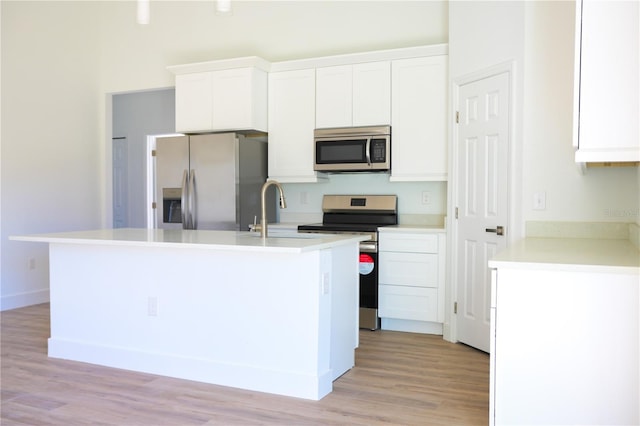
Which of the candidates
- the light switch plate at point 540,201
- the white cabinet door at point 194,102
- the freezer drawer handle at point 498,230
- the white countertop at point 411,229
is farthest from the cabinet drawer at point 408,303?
the white cabinet door at point 194,102

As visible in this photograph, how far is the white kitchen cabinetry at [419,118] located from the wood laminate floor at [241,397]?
1517mm

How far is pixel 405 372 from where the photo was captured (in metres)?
3.39

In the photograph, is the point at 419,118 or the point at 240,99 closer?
the point at 419,118

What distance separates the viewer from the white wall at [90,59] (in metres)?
5.08

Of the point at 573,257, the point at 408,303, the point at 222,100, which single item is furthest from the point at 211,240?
the point at 222,100

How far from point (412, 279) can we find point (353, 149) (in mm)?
1201

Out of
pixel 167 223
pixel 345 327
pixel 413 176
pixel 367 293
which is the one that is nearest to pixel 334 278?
pixel 345 327

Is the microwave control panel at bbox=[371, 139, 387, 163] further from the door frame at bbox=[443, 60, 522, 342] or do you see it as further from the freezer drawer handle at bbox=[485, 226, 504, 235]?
the freezer drawer handle at bbox=[485, 226, 504, 235]

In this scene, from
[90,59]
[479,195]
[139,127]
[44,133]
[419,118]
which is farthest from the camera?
[139,127]

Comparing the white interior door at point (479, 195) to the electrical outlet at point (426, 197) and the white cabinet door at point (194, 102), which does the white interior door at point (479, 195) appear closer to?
the electrical outlet at point (426, 197)

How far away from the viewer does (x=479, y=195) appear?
12.8 ft

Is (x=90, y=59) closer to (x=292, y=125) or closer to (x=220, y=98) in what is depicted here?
(x=220, y=98)

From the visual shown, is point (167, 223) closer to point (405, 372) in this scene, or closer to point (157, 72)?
point (157, 72)

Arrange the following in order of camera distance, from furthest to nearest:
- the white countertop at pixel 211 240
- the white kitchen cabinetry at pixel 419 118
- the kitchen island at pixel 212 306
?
the white kitchen cabinetry at pixel 419 118 < the kitchen island at pixel 212 306 < the white countertop at pixel 211 240
